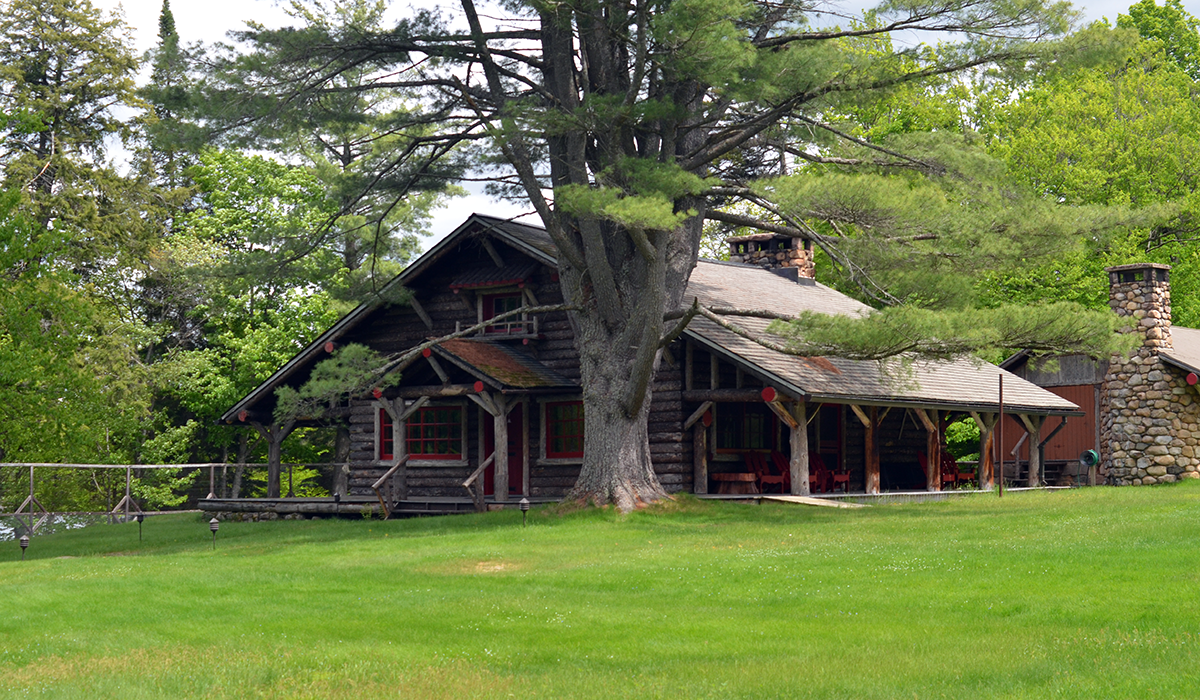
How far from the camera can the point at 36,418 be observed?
2381 cm

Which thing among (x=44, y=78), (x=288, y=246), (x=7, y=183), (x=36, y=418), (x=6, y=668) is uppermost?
(x=44, y=78)

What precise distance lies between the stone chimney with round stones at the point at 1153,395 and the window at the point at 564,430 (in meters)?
15.4

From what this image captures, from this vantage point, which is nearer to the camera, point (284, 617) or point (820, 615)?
point (820, 615)

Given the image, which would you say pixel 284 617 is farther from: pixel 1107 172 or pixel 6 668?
pixel 1107 172

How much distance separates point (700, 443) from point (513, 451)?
4.78m

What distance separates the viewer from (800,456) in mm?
23734

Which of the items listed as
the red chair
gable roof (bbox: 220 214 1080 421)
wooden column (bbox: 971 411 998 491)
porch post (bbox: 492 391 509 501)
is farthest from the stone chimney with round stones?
porch post (bbox: 492 391 509 501)

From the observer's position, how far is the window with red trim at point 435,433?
2794 centimetres

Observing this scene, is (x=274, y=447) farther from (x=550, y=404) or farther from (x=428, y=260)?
(x=550, y=404)

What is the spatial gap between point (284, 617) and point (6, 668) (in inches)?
111

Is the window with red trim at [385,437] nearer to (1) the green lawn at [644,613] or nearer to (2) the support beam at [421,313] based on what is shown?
(2) the support beam at [421,313]

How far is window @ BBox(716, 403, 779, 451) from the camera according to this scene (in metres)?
25.7

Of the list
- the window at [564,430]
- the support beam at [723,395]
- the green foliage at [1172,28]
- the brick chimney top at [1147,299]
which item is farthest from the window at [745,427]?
the green foliage at [1172,28]

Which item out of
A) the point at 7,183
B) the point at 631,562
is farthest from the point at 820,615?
the point at 7,183
